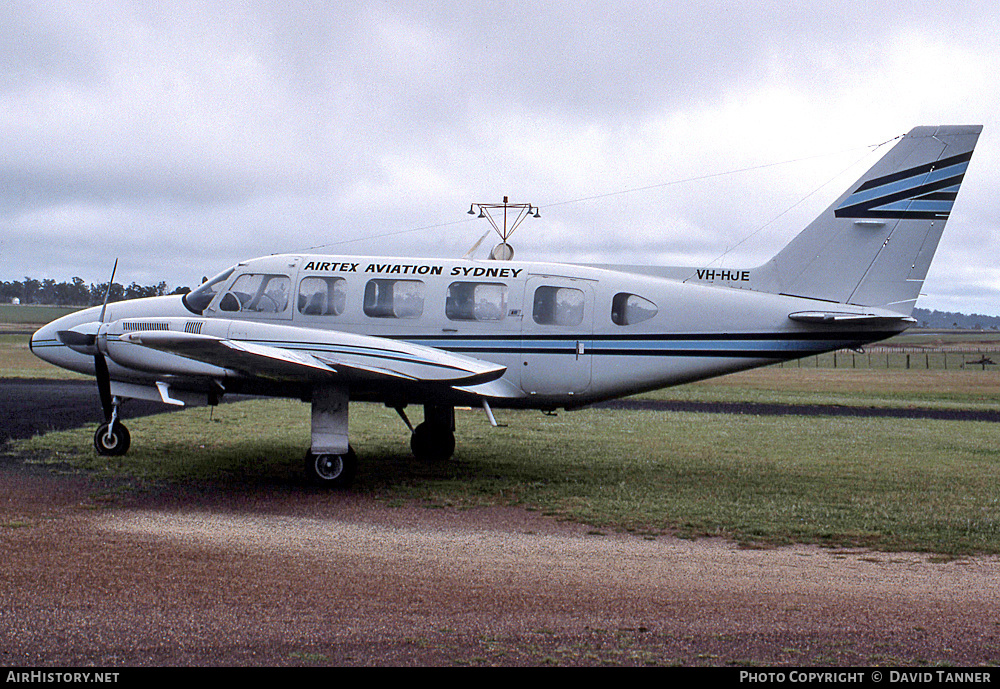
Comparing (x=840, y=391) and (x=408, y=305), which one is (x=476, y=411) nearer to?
(x=408, y=305)

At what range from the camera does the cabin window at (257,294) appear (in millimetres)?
14008

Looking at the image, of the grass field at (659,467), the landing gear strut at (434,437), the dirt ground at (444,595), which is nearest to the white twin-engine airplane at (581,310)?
the grass field at (659,467)

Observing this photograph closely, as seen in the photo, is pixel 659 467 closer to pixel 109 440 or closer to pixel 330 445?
pixel 330 445

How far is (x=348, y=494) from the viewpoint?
12.1 meters

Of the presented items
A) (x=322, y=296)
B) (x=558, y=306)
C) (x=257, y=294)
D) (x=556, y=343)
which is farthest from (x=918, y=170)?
(x=257, y=294)

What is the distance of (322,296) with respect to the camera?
14.0 meters

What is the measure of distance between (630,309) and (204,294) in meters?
7.42

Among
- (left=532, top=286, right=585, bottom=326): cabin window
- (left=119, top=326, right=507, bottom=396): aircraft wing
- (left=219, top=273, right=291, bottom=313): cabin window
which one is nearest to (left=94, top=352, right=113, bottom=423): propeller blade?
(left=119, top=326, right=507, bottom=396): aircraft wing

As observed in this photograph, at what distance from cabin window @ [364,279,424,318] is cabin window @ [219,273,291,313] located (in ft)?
4.79

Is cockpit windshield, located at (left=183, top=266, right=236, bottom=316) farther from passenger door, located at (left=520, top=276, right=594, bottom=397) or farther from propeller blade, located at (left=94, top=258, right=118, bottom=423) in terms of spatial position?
passenger door, located at (left=520, top=276, right=594, bottom=397)

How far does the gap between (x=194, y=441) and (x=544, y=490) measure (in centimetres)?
825

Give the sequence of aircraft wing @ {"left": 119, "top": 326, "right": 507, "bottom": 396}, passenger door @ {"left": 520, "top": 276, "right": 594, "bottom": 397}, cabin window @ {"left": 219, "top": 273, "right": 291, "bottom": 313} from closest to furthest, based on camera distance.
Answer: aircraft wing @ {"left": 119, "top": 326, "right": 507, "bottom": 396}, passenger door @ {"left": 520, "top": 276, "right": 594, "bottom": 397}, cabin window @ {"left": 219, "top": 273, "right": 291, "bottom": 313}

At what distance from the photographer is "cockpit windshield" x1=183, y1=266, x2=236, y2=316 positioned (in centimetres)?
1418

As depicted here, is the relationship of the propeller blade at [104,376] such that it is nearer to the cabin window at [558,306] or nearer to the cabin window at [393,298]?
the cabin window at [393,298]
